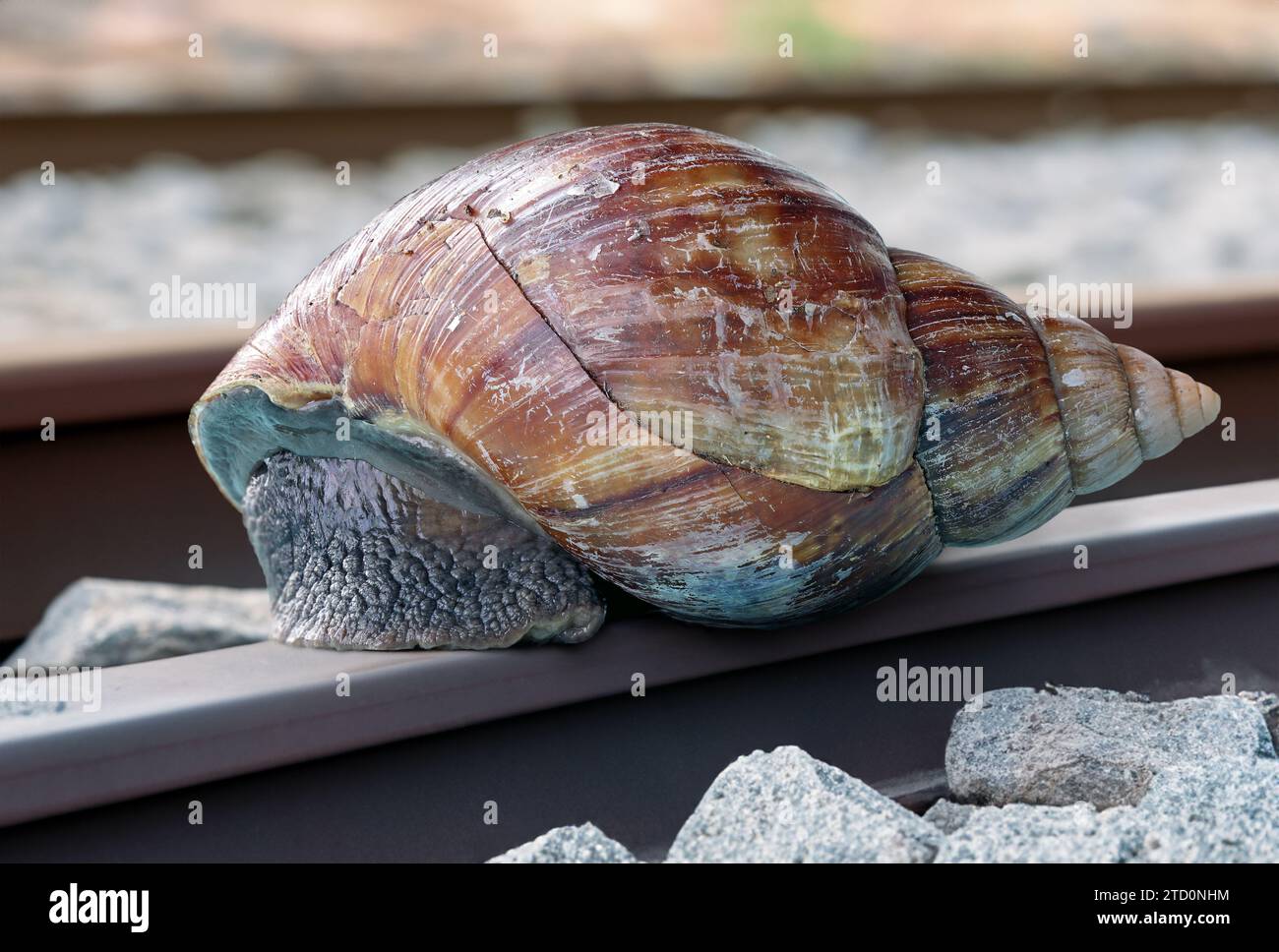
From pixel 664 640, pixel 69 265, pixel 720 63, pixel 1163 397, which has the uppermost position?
pixel 720 63

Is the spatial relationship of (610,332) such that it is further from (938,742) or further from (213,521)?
(213,521)

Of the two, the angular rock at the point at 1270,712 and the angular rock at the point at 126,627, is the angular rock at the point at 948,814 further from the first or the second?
the angular rock at the point at 126,627

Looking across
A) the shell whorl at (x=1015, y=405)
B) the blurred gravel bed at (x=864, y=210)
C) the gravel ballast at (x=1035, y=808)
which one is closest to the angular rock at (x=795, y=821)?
the gravel ballast at (x=1035, y=808)

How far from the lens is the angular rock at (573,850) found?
1.17 metres

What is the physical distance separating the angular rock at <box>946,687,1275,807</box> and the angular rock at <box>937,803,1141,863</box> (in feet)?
0.84

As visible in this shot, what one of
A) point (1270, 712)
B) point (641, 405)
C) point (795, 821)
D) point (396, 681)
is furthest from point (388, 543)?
point (1270, 712)

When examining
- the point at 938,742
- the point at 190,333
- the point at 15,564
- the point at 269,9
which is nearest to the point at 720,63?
the point at 269,9

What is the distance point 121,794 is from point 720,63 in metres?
4.72

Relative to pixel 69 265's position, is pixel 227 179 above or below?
above

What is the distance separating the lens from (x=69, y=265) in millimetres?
3840

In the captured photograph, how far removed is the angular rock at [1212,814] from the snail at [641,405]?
0.40 meters

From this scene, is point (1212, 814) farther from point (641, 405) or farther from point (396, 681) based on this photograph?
point (396, 681)

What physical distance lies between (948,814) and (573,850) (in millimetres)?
533

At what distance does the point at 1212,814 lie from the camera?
3.86 ft
